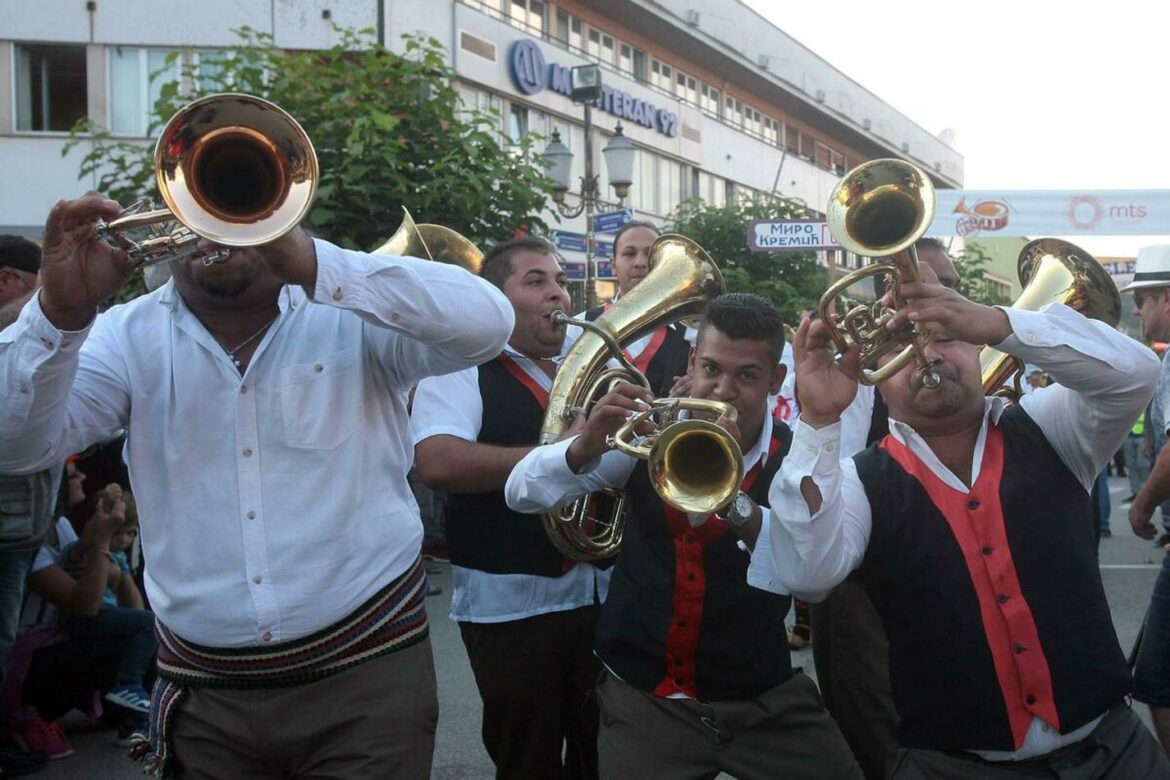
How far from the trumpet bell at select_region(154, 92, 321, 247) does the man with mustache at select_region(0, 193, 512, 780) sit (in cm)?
25

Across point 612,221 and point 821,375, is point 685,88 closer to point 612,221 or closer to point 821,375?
point 612,221

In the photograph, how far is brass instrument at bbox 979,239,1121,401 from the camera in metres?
4.04

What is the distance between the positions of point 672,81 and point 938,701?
31.4 m

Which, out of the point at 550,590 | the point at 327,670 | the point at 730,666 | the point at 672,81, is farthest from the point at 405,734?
the point at 672,81

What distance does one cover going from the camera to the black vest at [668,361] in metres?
4.38

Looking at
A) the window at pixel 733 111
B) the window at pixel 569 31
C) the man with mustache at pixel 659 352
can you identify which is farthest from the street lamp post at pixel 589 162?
the window at pixel 733 111

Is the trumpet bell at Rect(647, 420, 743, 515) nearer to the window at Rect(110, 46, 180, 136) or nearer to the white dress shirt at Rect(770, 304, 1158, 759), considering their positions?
the white dress shirt at Rect(770, 304, 1158, 759)

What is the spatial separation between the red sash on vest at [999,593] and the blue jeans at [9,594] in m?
3.46

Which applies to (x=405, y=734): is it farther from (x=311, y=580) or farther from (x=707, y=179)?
(x=707, y=179)

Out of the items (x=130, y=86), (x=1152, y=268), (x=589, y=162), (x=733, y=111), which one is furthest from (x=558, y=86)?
(x=1152, y=268)

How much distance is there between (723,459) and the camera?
2916mm

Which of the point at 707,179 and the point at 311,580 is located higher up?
the point at 707,179

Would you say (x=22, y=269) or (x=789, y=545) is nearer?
(x=789, y=545)

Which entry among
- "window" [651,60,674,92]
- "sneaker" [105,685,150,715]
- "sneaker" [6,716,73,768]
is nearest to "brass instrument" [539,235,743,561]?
"sneaker" [105,685,150,715]
